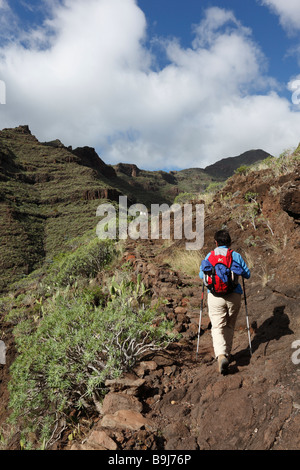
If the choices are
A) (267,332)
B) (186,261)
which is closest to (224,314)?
(267,332)

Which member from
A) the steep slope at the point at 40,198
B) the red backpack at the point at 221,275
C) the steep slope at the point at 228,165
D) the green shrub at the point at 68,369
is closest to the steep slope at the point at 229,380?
the green shrub at the point at 68,369

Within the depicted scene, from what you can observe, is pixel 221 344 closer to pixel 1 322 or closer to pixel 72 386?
pixel 72 386

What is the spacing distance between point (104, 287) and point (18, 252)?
96.4ft

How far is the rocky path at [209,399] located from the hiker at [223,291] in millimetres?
328

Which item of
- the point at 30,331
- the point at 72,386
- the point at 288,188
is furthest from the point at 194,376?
the point at 30,331

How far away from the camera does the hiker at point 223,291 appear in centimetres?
354

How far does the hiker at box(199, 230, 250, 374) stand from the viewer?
3543 mm

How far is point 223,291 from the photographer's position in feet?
11.7

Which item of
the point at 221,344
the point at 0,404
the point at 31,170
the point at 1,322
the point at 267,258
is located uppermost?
the point at 31,170

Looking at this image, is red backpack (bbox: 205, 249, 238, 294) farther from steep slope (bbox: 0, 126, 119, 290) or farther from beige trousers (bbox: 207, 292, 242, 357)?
steep slope (bbox: 0, 126, 119, 290)

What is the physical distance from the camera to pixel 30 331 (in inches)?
242

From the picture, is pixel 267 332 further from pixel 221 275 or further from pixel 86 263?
pixel 86 263

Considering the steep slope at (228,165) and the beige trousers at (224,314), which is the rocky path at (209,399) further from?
the steep slope at (228,165)

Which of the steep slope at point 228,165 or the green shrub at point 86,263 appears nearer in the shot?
the green shrub at point 86,263
